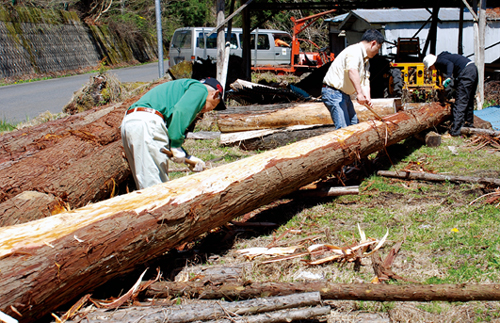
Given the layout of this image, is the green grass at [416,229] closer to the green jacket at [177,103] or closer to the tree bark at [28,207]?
the green jacket at [177,103]

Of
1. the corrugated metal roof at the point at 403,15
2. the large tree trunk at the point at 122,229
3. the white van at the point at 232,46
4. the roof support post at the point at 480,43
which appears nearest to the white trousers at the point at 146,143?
the large tree trunk at the point at 122,229

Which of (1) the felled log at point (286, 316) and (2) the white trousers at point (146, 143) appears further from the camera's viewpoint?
(2) the white trousers at point (146, 143)

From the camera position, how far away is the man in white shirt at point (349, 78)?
218 inches

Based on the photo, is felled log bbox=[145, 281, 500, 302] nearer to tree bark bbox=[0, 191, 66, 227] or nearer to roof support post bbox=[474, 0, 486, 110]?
tree bark bbox=[0, 191, 66, 227]

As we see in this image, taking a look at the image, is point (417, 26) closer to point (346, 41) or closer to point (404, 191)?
point (346, 41)

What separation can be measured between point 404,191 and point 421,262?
1.74 metres

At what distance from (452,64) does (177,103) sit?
5822 millimetres

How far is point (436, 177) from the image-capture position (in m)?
5.12

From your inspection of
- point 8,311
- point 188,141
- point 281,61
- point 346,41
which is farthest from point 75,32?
point 8,311

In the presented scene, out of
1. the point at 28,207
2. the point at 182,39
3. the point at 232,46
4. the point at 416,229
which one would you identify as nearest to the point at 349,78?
the point at 416,229

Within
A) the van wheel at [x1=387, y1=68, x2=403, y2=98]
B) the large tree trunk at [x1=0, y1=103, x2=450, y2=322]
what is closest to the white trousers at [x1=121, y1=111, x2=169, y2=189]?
the large tree trunk at [x1=0, y1=103, x2=450, y2=322]

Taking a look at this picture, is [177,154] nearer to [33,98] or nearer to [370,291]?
[370,291]

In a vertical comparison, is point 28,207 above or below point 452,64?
below

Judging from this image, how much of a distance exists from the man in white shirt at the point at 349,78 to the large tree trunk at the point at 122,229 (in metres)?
1.65
